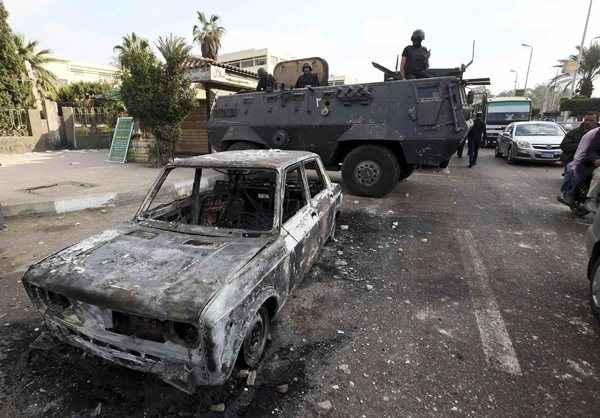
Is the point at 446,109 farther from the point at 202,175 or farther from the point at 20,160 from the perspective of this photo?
the point at 20,160

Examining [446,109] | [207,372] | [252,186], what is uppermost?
[446,109]

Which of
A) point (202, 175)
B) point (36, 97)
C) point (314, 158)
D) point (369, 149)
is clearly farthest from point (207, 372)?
point (36, 97)

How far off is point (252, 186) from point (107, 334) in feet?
7.19

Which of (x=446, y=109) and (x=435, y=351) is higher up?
(x=446, y=109)

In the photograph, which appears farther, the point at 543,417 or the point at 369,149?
the point at 369,149

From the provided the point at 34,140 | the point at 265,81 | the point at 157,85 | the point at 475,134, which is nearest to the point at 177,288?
the point at 265,81

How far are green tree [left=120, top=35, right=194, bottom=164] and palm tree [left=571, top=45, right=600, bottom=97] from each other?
33516 millimetres

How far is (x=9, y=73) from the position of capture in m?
14.5

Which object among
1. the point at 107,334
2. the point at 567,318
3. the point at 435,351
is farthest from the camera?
the point at 567,318

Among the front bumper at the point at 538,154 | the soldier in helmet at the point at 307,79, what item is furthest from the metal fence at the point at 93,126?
the front bumper at the point at 538,154

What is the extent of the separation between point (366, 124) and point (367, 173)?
1004 millimetres

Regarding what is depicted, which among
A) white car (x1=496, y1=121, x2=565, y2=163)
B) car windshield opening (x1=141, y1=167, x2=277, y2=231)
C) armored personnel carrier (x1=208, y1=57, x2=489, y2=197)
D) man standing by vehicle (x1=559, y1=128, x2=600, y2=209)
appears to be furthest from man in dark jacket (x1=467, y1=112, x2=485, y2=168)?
car windshield opening (x1=141, y1=167, x2=277, y2=231)

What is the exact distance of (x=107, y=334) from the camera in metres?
1.92

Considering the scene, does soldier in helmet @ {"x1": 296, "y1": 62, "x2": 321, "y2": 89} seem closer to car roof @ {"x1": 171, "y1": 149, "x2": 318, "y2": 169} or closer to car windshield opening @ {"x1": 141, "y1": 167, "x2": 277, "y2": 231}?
car windshield opening @ {"x1": 141, "y1": 167, "x2": 277, "y2": 231}
